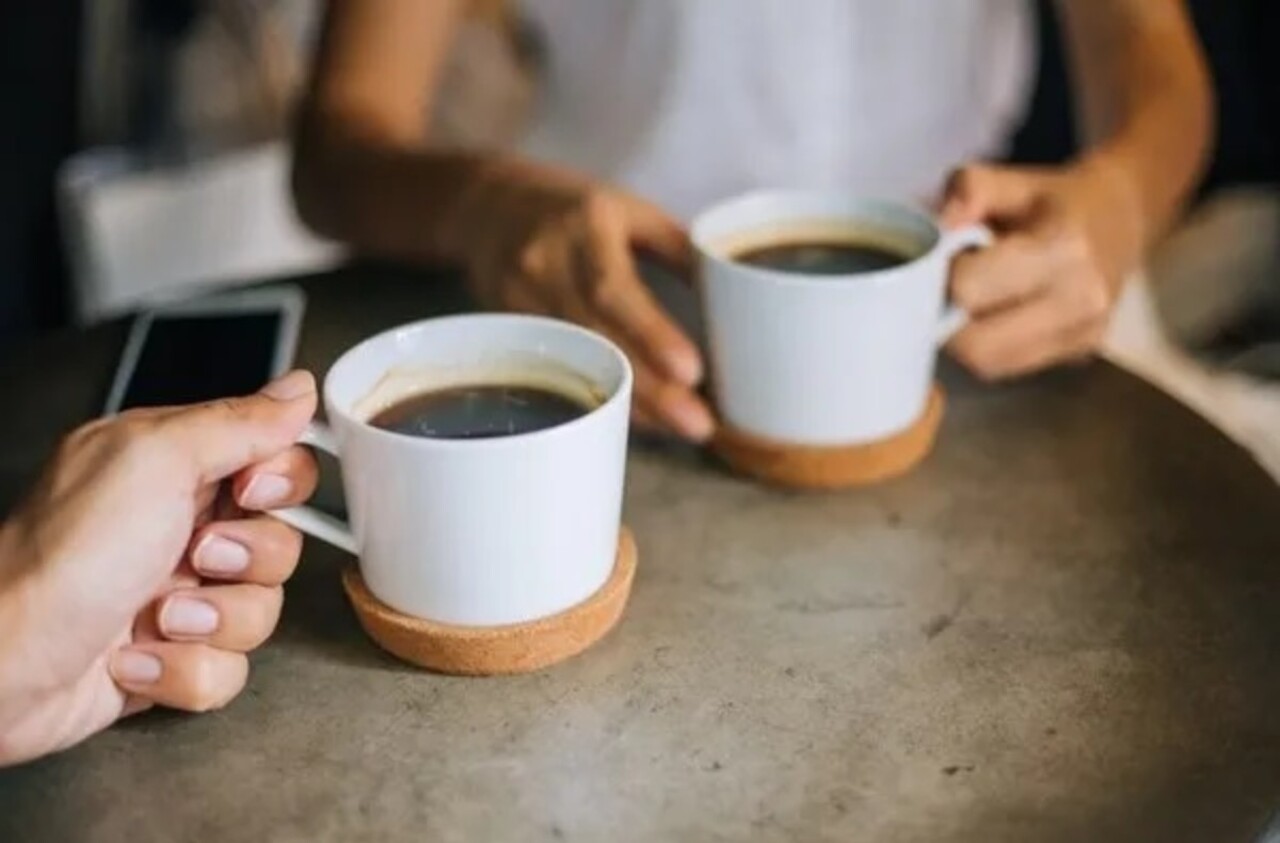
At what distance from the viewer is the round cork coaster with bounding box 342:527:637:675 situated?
0.69 meters

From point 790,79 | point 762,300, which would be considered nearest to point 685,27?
point 790,79

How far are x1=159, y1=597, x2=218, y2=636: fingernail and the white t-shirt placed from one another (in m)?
0.64

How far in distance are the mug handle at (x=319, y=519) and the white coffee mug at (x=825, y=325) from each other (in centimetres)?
19

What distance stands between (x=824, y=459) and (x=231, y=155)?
1.16 m

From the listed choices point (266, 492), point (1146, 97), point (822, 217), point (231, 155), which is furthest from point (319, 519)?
point (231, 155)

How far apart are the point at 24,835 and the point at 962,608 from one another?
1.16 ft

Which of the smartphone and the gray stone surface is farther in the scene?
the smartphone

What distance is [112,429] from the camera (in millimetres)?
661

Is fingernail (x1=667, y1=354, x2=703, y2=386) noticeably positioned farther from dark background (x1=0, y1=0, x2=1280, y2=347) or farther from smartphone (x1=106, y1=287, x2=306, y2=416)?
dark background (x1=0, y1=0, x2=1280, y2=347)

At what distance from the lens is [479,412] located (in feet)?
2.34

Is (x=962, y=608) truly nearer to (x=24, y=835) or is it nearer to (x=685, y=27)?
(x=24, y=835)

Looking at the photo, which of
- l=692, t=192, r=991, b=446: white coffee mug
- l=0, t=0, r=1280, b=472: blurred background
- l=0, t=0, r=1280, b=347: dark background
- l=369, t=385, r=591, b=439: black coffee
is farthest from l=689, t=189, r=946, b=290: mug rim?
l=0, t=0, r=1280, b=347: dark background

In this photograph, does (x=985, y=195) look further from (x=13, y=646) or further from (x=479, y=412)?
(x=13, y=646)

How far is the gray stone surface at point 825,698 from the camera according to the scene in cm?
63
